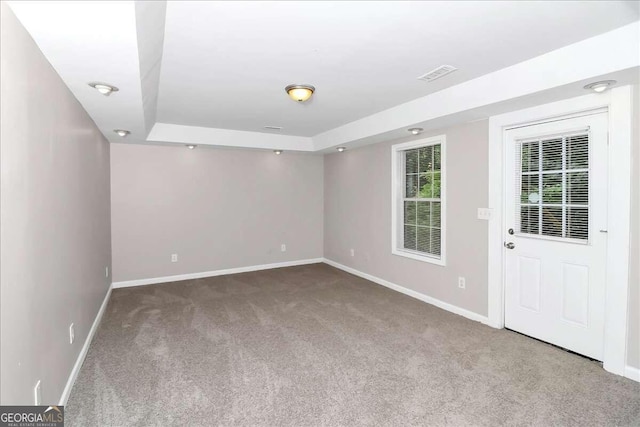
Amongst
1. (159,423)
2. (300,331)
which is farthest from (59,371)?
(300,331)

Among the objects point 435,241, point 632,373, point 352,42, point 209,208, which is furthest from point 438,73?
point 209,208

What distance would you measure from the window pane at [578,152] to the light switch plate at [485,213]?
2.66 feet

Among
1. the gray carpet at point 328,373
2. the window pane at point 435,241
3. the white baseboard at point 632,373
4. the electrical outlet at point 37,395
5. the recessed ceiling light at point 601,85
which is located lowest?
the gray carpet at point 328,373

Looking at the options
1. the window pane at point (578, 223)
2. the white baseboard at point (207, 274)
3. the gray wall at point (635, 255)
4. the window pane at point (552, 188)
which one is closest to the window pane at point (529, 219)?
the window pane at point (552, 188)

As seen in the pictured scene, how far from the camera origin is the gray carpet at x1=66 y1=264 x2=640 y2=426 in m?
2.08

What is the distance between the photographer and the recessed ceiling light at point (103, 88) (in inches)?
92.4

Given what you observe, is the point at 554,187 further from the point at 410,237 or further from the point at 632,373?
the point at 410,237

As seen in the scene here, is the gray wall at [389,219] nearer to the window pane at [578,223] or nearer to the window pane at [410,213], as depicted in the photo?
the window pane at [410,213]

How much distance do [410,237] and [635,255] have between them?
2.50m

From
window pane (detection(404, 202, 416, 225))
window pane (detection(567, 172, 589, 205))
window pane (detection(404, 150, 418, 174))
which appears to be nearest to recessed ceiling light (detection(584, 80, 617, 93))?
window pane (detection(567, 172, 589, 205))

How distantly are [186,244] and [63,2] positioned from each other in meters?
4.40

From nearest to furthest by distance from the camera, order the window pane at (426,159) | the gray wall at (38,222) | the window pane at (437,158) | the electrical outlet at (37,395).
Result: the gray wall at (38,222) < the electrical outlet at (37,395) < the window pane at (437,158) < the window pane at (426,159)

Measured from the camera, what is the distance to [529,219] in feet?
10.5

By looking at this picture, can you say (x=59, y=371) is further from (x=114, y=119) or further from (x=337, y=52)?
(x=337, y=52)
